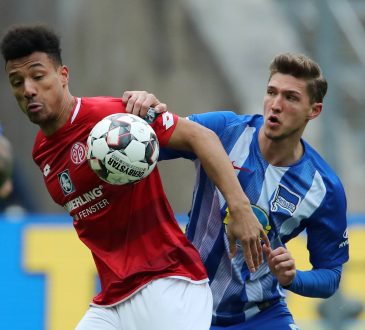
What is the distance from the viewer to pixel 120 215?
6234 millimetres

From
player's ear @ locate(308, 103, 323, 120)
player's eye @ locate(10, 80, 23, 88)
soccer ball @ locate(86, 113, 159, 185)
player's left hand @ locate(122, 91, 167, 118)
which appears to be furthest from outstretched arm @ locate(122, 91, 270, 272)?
player's ear @ locate(308, 103, 323, 120)

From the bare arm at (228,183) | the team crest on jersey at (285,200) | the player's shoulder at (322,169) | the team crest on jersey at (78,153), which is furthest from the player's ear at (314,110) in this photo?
the team crest on jersey at (78,153)

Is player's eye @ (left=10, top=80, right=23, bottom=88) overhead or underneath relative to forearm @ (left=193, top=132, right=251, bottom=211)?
overhead

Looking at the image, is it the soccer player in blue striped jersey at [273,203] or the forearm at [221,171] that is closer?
the forearm at [221,171]

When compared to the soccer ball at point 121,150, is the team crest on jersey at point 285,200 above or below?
below

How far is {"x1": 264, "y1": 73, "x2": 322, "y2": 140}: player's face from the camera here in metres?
6.89

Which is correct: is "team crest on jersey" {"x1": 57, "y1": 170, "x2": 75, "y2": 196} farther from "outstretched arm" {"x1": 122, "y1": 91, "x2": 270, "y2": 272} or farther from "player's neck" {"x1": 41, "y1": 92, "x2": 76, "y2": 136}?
"outstretched arm" {"x1": 122, "y1": 91, "x2": 270, "y2": 272}

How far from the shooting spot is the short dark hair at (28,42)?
6.20m

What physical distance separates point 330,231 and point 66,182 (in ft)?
5.63

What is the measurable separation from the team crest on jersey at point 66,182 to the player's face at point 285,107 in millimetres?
1268

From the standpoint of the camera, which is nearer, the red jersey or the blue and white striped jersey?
the red jersey

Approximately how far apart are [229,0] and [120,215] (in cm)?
908

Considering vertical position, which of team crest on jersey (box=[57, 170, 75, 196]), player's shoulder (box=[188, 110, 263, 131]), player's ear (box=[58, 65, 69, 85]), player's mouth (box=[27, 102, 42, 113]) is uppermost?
player's ear (box=[58, 65, 69, 85])

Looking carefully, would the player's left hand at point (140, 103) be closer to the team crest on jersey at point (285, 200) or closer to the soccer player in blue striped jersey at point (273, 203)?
the soccer player in blue striped jersey at point (273, 203)
